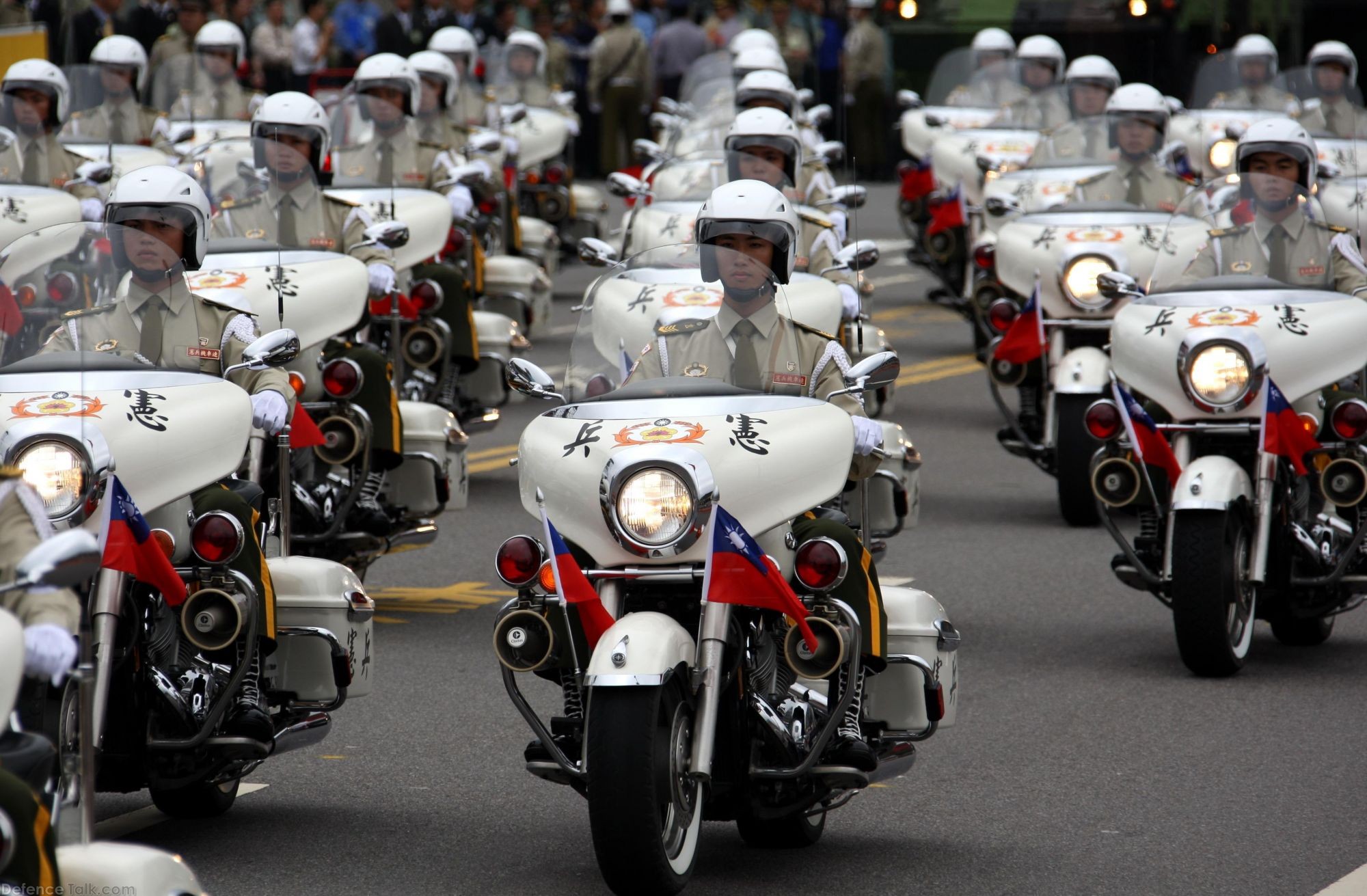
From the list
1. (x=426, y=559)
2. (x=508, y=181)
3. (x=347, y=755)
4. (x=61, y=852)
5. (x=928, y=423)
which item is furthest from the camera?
(x=508, y=181)

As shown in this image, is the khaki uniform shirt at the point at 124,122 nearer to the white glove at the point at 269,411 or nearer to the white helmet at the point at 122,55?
the white helmet at the point at 122,55

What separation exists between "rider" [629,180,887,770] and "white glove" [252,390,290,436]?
1.29 metres

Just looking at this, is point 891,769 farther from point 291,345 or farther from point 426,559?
point 426,559

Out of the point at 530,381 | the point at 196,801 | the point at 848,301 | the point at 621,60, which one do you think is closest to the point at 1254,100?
the point at 848,301

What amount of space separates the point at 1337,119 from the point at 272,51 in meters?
13.4

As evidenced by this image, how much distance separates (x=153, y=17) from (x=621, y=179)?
418 inches

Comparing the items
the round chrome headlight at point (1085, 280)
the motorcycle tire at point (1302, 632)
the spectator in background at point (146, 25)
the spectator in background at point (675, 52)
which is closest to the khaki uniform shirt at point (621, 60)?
the spectator in background at point (675, 52)

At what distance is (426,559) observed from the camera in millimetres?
10578

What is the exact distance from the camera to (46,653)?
4039 mm

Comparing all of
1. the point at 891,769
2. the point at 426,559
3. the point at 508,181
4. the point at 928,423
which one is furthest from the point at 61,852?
the point at 508,181

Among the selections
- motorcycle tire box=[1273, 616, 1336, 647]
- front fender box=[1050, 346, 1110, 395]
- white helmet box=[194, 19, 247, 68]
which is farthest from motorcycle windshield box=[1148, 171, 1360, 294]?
white helmet box=[194, 19, 247, 68]

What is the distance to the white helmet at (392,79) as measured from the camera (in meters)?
12.4

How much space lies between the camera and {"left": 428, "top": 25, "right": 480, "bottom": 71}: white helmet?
17.9 metres

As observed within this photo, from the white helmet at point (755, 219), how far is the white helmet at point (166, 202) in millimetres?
1611
